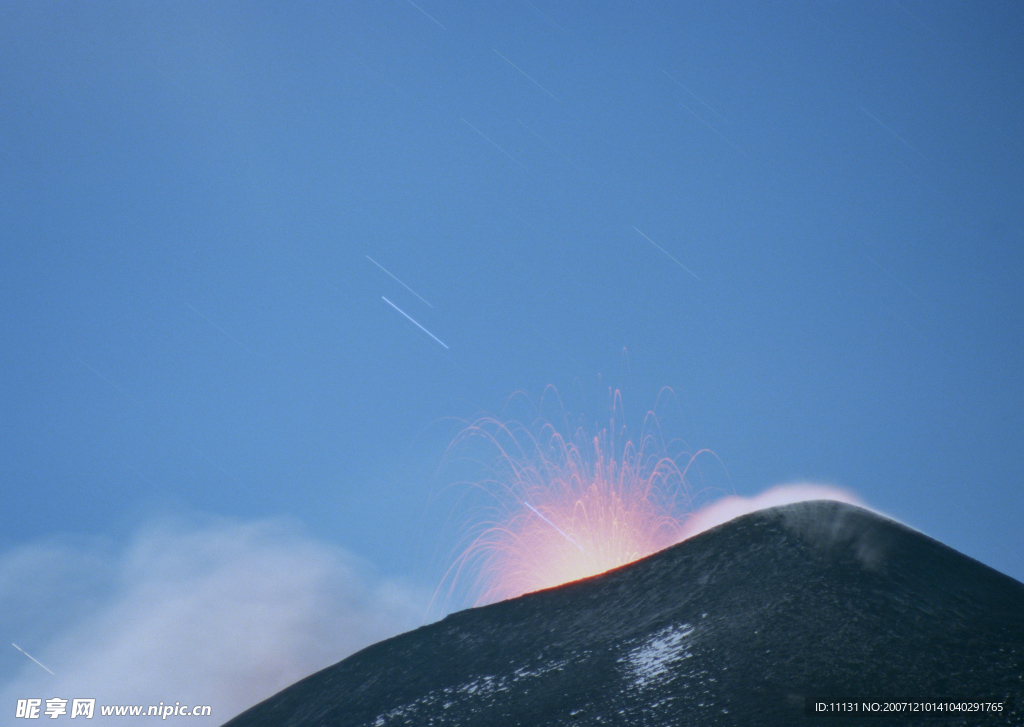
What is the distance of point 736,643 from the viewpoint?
2434cm

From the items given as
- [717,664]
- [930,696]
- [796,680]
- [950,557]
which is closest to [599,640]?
[717,664]

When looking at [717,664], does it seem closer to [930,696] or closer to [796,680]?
[796,680]

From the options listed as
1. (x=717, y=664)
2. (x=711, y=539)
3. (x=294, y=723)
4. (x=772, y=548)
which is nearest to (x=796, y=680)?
(x=717, y=664)

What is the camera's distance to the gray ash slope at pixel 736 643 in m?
21.0

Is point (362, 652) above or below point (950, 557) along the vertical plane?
above

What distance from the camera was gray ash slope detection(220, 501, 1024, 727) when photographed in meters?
21.0

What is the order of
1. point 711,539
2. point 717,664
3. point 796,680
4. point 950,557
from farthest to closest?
point 711,539, point 950,557, point 717,664, point 796,680

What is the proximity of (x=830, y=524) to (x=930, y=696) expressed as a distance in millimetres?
11025

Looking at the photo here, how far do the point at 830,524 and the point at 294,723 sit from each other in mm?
25834

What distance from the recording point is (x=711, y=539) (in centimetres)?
3259

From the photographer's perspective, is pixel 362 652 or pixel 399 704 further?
pixel 362 652

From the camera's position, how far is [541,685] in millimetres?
27188

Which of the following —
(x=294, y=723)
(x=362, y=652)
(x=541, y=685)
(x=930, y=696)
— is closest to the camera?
(x=930, y=696)

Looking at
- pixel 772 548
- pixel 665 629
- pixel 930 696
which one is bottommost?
pixel 930 696
